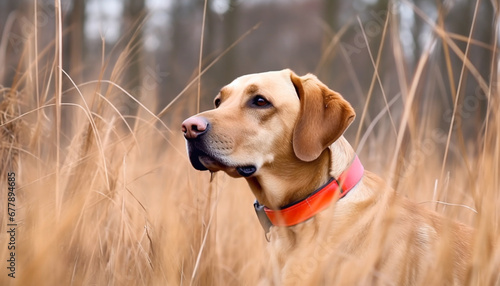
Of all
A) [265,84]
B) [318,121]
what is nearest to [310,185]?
[318,121]

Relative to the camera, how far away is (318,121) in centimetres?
246

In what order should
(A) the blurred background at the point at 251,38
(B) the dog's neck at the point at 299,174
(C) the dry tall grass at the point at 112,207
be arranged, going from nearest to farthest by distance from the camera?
(C) the dry tall grass at the point at 112,207
(B) the dog's neck at the point at 299,174
(A) the blurred background at the point at 251,38

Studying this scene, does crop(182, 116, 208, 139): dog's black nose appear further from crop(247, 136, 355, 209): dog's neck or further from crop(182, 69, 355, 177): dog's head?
crop(247, 136, 355, 209): dog's neck

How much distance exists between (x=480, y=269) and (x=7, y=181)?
2076 mm

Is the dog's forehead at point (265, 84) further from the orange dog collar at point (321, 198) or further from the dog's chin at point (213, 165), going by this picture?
the orange dog collar at point (321, 198)

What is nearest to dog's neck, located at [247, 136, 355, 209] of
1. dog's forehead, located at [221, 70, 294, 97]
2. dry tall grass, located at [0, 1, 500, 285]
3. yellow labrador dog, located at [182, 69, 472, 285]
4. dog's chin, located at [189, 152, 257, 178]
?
yellow labrador dog, located at [182, 69, 472, 285]

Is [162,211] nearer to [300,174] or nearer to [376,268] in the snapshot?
[300,174]

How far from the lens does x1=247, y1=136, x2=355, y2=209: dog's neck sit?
2406 mm

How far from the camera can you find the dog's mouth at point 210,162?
90.6 inches

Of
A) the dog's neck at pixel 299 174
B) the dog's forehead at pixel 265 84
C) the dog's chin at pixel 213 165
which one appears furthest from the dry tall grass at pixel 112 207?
the dog's forehead at pixel 265 84

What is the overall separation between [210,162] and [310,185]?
53 centimetres

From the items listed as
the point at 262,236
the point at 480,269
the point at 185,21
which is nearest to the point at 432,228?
the point at 480,269

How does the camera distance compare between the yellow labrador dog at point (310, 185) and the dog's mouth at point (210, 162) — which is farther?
the dog's mouth at point (210, 162)

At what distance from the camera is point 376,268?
210 cm
